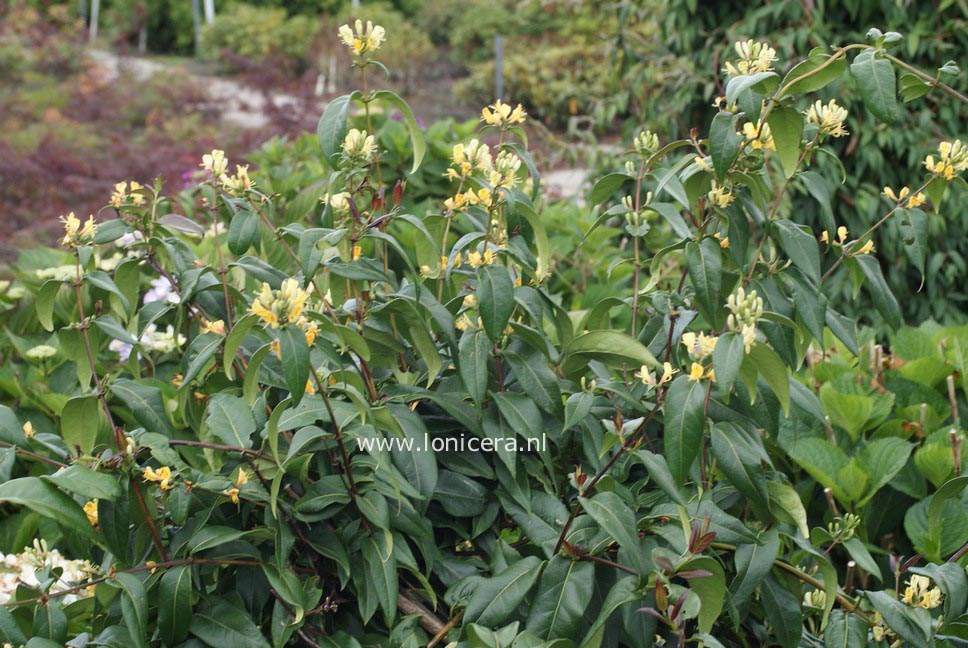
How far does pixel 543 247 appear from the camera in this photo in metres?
1.38

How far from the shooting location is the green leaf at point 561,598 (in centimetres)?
115

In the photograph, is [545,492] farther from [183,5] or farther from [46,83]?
[183,5]

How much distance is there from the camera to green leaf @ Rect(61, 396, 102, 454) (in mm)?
1238

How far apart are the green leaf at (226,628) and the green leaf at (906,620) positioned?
0.82m

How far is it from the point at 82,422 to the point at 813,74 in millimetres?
1057

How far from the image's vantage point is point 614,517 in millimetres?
1135

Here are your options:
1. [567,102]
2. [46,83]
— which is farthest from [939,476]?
[46,83]

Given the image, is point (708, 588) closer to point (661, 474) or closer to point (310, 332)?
point (661, 474)

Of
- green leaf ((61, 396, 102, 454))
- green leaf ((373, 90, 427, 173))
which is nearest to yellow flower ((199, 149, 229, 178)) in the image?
green leaf ((373, 90, 427, 173))

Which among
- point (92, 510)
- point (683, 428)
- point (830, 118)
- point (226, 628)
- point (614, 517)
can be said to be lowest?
point (226, 628)

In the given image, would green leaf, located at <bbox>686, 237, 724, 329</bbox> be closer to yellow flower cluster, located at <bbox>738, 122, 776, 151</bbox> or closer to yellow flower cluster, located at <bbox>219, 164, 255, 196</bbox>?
yellow flower cluster, located at <bbox>738, 122, 776, 151</bbox>

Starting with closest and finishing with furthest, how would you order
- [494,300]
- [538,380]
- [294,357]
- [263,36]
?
[294,357] → [494,300] → [538,380] → [263,36]

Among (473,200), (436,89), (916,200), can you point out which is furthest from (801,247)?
(436,89)

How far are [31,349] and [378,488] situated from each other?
1.52 m
